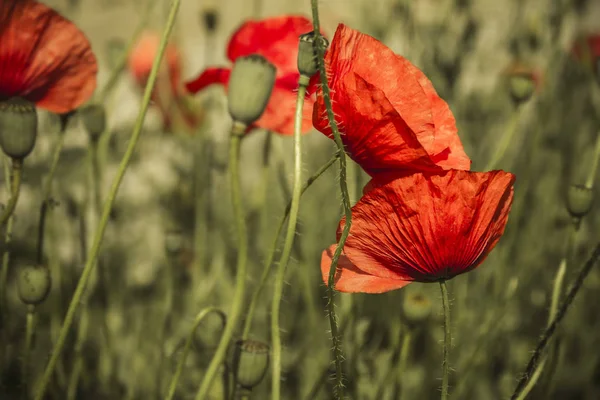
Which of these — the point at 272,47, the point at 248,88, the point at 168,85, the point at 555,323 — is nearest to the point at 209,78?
the point at 272,47

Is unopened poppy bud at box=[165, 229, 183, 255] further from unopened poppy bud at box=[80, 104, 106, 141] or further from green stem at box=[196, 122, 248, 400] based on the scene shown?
green stem at box=[196, 122, 248, 400]

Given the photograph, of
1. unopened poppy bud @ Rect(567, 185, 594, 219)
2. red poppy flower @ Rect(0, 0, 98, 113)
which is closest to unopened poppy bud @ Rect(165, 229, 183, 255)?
red poppy flower @ Rect(0, 0, 98, 113)

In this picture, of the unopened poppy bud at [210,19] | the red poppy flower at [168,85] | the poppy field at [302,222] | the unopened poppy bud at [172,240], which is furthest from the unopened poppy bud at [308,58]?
the red poppy flower at [168,85]

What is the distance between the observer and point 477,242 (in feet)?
1.70

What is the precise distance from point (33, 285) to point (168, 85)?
3.28 ft

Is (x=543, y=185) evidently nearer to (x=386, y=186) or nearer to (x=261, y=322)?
(x=261, y=322)

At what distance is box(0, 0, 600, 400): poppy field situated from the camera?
524 millimetres

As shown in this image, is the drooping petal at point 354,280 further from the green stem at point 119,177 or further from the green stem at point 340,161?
the green stem at point 119,177

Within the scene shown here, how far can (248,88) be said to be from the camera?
0.58 m

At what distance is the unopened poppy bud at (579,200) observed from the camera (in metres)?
0.71

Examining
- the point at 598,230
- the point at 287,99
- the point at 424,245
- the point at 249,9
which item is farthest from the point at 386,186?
the point at 249,9

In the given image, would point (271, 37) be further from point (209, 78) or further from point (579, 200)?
point (579, 200)

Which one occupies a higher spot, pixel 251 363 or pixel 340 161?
pixel 340 161

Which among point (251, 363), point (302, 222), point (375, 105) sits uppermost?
point (375, 105)
